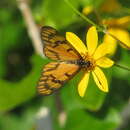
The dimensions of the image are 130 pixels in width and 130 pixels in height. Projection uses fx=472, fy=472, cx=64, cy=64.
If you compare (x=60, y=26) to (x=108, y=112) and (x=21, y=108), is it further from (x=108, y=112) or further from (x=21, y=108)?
(x=21, y=108)

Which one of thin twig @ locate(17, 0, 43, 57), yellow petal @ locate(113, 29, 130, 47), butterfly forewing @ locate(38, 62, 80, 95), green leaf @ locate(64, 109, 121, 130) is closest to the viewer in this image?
butterfly forewing @ locate(38, 62, 80, 95)

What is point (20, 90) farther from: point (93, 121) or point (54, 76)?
point (54, 76)

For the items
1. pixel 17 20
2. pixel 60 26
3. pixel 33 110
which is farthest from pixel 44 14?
pixel 33 110

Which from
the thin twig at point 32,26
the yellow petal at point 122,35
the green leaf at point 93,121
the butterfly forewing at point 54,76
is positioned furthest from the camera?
the thin twig at point 32,26

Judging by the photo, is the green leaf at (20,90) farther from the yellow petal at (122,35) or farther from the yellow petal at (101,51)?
the yellow petal at (101,51)

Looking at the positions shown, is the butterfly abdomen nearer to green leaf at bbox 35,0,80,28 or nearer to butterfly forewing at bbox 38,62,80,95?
butterfly forewing at bbox 38,62,80,95

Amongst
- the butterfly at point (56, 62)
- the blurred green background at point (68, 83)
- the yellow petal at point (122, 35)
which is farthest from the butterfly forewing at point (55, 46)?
the yellow petal at point (122, 35)

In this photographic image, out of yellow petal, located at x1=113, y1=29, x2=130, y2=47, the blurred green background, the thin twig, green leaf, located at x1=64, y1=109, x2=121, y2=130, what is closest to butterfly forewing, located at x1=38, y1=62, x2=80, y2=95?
the blurred green background
